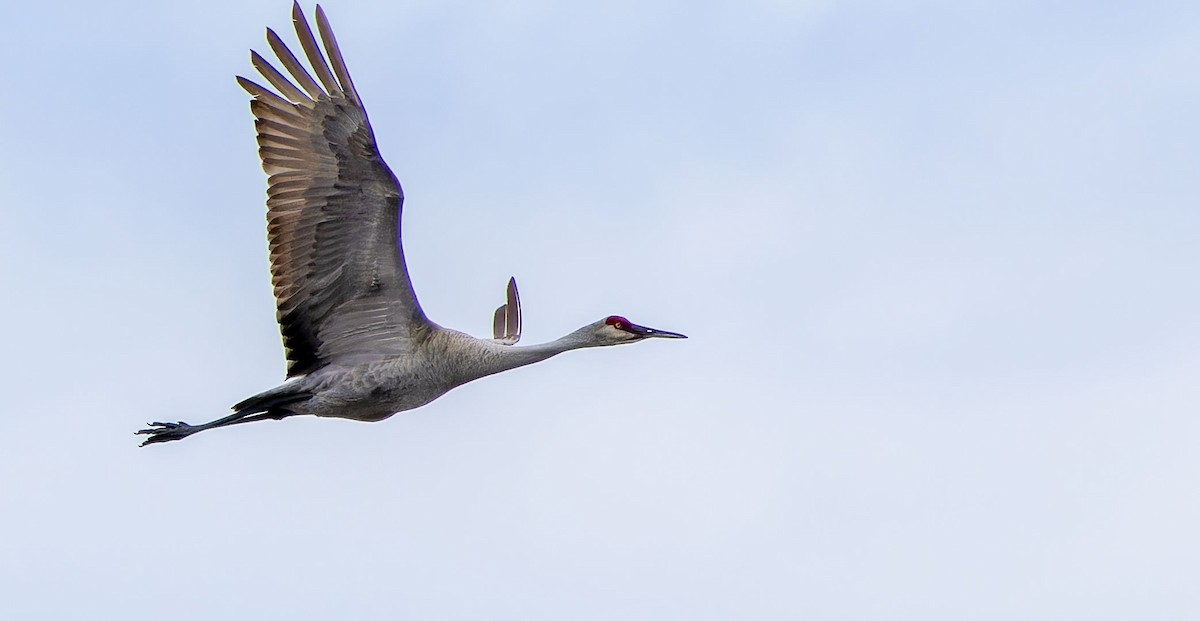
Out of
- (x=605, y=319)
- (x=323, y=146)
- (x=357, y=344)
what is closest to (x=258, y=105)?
(x=323, y=146)

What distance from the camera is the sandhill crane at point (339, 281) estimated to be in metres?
22.2

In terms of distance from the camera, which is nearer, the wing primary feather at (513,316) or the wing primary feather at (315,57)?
the wing primary feather at (315,57)

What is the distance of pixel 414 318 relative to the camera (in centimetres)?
2312

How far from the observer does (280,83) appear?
73.5 ft

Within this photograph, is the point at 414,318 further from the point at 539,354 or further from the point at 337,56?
the point at 337,56

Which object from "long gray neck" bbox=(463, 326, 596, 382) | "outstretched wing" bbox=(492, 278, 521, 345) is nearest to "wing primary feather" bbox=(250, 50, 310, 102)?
"long gray neck" bbox=(463, 326, 596, 382)

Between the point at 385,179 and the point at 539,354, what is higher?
the point at 385,179

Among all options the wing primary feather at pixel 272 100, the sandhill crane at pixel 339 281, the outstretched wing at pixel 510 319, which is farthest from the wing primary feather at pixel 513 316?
the wing primary feather at pixel 272 100

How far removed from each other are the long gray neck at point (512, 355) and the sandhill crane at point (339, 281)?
1 centimetres

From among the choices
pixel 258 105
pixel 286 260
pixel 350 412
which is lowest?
pixel 350 412

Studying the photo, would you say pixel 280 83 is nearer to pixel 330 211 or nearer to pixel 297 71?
pixel 297 71

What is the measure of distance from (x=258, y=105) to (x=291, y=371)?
284 centimetres

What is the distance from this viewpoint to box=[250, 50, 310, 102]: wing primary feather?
2236cm

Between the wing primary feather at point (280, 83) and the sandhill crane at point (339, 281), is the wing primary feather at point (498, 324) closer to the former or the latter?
the sandhill crane at point (339, 281)
